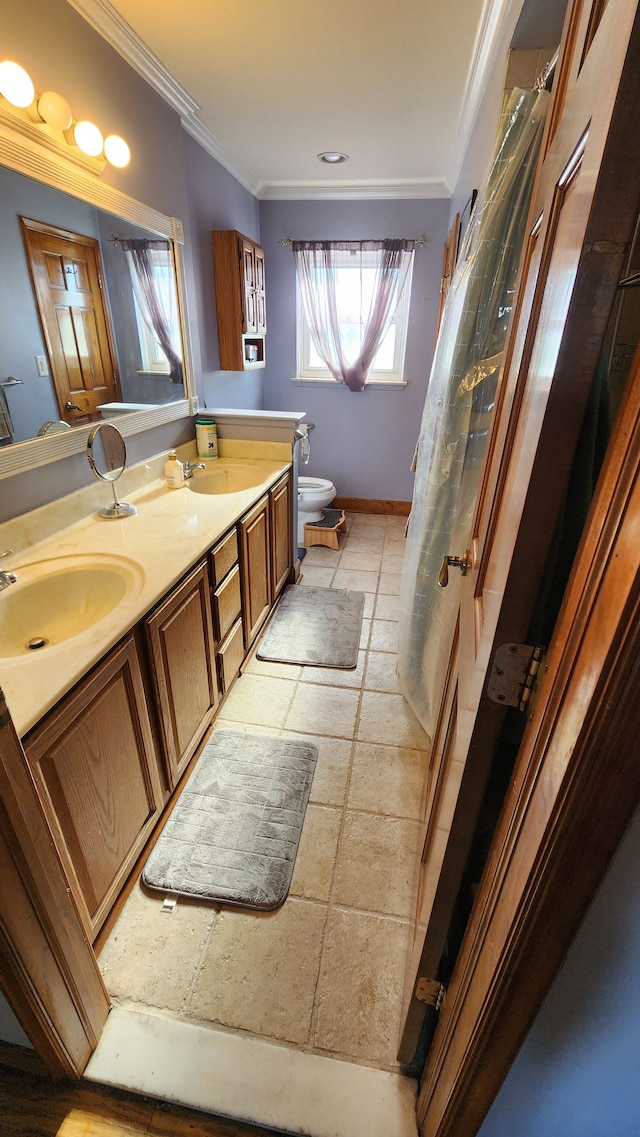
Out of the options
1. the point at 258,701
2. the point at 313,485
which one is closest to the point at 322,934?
the point at 258,701

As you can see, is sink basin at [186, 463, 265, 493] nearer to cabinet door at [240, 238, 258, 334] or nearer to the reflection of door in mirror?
the reflection of door in mirror

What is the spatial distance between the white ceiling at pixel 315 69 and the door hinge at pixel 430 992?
2.57 meters

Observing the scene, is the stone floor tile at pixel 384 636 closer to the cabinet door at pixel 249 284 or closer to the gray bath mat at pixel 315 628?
the gray bath mat at pixel 315 628

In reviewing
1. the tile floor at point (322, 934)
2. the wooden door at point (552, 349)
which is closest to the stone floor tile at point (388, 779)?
the tile floor at point (322, 934)

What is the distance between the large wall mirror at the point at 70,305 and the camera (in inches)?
54.7

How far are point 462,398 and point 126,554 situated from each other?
3.88 ft

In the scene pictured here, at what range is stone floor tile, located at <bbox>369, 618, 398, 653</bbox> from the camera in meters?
2.57

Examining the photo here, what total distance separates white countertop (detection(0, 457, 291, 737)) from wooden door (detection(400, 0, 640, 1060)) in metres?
0.77

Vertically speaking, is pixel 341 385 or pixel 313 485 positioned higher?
pixel 341 385

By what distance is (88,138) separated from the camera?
1.59 m

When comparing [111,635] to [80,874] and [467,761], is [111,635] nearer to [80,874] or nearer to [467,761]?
[80,874]

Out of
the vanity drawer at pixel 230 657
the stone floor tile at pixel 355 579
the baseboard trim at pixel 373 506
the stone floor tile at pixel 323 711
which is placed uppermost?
the vanity drawer at pixel 230 657

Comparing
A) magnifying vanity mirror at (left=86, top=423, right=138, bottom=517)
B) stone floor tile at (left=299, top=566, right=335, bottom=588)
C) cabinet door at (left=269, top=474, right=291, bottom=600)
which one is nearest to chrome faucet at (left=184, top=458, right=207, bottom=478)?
cabinet door at (left=269, top=474, right=291, bottom=600)

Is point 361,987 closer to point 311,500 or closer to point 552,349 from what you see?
point 552,349
